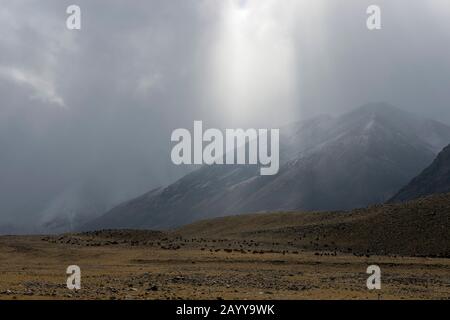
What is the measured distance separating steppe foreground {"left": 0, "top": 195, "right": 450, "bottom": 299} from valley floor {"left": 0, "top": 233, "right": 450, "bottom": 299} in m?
0.08

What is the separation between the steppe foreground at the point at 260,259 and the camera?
3338 centimetres

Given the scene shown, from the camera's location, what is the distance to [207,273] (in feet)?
145

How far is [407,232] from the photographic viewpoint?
7469 centimetres

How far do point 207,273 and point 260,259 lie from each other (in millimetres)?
13277

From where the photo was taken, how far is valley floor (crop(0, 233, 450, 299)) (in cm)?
3188

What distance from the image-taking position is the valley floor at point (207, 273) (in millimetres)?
31875

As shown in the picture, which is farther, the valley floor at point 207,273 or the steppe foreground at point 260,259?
the steppe foreground at point 260,259

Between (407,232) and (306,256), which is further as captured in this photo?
(407,232)

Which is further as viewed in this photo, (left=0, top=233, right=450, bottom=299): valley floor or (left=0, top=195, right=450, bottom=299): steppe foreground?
(left=0, top=195, right=450, bottom=299): steppe foreground

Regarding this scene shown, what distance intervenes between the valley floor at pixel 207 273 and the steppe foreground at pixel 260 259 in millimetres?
76
